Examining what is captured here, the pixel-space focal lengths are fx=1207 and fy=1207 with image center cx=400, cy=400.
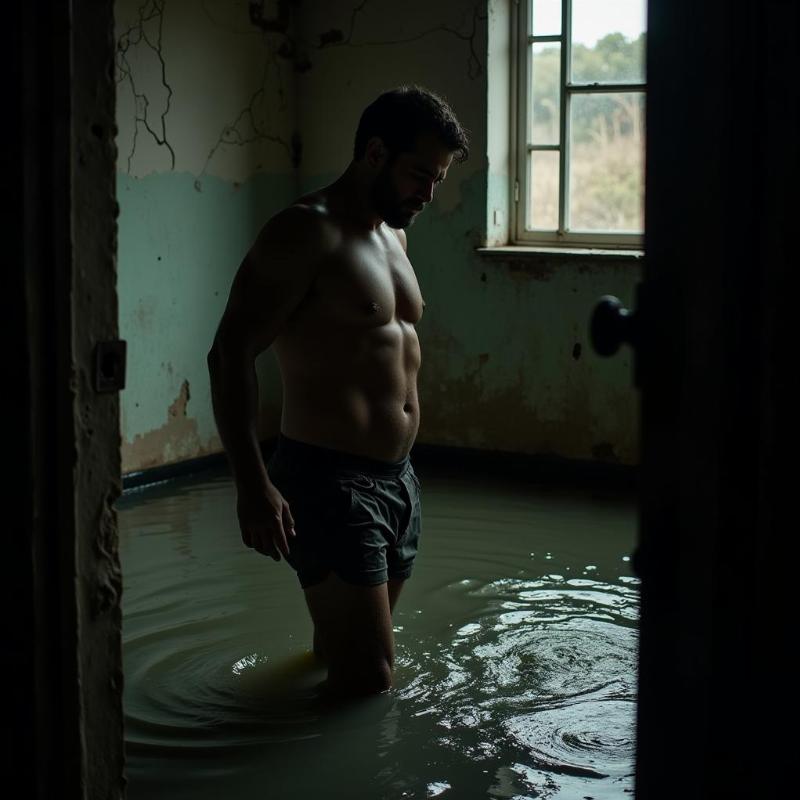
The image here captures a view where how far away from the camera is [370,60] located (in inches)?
227

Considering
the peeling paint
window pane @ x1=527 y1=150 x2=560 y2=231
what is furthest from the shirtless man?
window pane @ x1=527 y1=150 x2=560 y2=231

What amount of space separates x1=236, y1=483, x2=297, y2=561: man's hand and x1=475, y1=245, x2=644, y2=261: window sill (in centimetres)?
288

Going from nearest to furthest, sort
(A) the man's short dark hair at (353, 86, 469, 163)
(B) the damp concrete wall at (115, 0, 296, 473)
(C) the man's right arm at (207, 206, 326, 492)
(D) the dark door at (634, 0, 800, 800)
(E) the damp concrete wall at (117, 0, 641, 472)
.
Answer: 1. (D) the dark door at (634, 0, 800, 800)
2. (C) the man's right arm at (207, 206, 326, 492)
3. (A) the man's short dark hair at (353, 86, 469, 163)
4. (B) the damp concrete wall at (115, 0, 296, 473)
5. (E) the damp concrete wall at (117, 0, 641, 472)

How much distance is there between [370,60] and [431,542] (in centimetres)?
249

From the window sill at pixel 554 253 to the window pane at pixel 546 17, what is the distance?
3.18 feet

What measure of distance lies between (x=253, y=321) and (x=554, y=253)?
285 centimetres

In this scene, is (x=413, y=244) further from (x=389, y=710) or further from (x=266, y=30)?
(x=389, y=710)

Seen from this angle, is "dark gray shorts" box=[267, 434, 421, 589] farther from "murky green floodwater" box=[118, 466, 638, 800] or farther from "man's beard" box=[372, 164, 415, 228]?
"man's beard" box=[372, 164, 415, 228]

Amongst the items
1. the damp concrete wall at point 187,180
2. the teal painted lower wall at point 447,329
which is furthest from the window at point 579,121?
the damp concrete wall at point 187,180

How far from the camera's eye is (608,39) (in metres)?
5.34

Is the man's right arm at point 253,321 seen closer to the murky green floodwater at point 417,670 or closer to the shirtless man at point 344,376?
the shirtless man at point 344,376

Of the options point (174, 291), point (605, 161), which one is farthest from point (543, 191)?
point (174, 291)

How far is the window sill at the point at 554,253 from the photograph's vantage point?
17.3ft

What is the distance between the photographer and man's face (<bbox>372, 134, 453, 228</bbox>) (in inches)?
115
